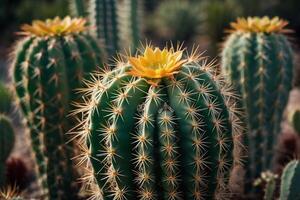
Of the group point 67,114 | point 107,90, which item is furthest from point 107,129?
point 67,114

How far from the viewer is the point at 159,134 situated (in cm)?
255

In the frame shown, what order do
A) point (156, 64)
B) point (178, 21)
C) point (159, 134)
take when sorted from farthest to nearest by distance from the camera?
point (178, 21), point (156, 64), point (159, 134)

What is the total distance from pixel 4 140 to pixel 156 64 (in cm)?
177

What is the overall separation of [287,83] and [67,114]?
1.65 m

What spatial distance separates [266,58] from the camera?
384 centimetres

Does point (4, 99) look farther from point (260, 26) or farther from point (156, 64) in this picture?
point (260, 26)

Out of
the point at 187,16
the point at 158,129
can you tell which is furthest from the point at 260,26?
the point at 187,16

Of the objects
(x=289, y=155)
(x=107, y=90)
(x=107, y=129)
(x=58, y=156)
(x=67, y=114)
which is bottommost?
(x=289, y=155)

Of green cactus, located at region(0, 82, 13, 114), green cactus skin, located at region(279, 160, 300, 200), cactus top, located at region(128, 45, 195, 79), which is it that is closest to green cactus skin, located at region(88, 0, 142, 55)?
green cactus, located at region(0, 82, 13, 114)

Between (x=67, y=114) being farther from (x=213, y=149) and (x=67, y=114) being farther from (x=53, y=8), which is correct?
(x=53, y=8)

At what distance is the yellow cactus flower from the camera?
8.49 ft

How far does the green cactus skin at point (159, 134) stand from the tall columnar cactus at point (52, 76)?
2.95 feet

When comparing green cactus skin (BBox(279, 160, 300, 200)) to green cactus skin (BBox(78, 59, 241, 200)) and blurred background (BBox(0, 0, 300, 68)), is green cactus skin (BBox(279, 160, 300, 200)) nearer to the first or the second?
green cactus skin (BBox(78, 59, 241, 200))

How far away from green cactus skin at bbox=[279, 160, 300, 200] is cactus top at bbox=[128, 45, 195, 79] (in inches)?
40.1
